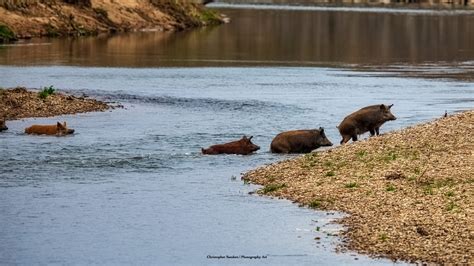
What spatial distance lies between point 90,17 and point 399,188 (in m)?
74.5

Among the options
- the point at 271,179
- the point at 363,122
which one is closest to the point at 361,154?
the point at 271,179

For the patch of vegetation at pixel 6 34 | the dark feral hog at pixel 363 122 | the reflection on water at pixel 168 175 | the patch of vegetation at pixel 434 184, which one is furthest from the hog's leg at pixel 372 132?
the patch of vegetation at pixel 6 34

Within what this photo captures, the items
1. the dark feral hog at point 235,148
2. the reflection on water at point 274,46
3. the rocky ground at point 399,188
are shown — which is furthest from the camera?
the reflection on water at point 274,46

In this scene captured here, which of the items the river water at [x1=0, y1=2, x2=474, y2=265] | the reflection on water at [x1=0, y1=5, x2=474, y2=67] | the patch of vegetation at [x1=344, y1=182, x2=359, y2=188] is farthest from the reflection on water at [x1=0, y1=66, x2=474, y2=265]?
the reflection on water at [x1=0, y1=5, x2=474, y2=67]

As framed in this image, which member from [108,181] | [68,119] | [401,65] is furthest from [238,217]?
[401,65]

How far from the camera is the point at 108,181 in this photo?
28047 mm

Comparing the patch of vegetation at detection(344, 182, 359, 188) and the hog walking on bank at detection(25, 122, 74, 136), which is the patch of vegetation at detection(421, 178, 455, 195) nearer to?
the patch of vegetation at detection(344, 182, 359, 188)

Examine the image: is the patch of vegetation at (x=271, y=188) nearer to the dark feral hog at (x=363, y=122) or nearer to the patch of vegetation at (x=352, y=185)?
the patch of vegetation at (x=352, y=185)

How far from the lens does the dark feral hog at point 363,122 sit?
3353 cm

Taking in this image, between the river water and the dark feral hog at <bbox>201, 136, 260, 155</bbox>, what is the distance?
1.19 feet

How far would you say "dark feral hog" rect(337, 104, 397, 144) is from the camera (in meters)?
33.5

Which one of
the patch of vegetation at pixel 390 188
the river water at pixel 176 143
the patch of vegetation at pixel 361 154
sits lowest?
the river water at pixel 176 143

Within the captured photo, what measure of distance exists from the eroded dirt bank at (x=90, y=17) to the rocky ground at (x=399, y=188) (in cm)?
5541

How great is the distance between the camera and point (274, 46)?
8975 cm
